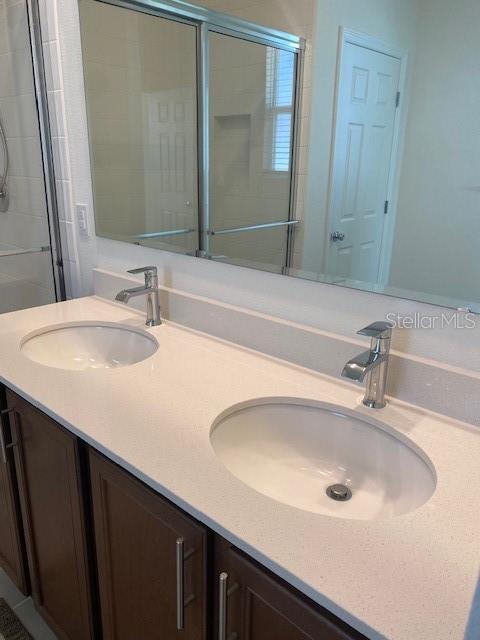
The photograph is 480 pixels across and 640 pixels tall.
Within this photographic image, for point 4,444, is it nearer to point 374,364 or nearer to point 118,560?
point 118,560

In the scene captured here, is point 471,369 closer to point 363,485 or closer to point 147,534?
point 363,485

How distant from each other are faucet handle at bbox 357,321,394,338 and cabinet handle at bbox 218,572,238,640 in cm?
50

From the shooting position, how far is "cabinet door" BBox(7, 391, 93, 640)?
42.4 inches

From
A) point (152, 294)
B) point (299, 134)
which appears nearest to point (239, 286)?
point (152, 294)

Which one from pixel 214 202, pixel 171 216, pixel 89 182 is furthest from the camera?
pixel 89 182

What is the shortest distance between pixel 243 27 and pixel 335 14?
30 cm

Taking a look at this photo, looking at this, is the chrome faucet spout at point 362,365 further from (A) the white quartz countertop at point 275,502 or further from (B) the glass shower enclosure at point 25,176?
(B) the glass shower enclosure at point 25,176

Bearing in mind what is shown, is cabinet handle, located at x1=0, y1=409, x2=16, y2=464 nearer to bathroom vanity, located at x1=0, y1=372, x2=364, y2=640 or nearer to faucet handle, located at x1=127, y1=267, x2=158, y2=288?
bathroom vanity, located at x1=0, y1=372, x2=364, y2=640

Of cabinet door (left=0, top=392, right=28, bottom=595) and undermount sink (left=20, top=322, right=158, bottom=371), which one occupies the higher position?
undermount sink (left=20, top=322, right=158, bottom=371)

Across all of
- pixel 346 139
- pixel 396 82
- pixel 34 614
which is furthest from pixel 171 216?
pixel 34 614

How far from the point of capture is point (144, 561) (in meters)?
0.93

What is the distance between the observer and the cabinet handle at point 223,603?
0.73m

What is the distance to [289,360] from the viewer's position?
48.9 inches

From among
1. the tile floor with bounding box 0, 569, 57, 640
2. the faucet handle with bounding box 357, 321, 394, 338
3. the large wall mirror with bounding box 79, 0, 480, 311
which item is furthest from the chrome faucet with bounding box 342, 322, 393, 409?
the tile floor with bounding box 0, 569, 57, 640
